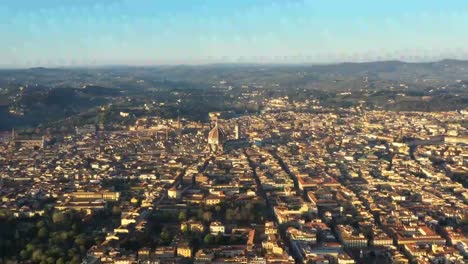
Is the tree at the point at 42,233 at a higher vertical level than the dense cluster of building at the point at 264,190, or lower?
higher

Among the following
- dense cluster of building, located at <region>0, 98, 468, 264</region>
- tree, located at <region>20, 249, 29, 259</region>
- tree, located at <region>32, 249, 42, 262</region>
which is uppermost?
tree, located at <region>32, 249, 42, 262</region>

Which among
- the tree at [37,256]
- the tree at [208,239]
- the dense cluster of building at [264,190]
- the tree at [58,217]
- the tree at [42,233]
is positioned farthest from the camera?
the tree at [58,217]

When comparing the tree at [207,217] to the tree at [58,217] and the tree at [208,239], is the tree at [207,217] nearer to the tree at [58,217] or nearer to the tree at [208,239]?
the tree at [208,239]

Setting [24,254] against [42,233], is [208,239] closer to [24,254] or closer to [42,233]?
[42,233]

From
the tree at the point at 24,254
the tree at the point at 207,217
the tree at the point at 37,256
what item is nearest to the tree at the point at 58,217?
the tree at the point at 24,254

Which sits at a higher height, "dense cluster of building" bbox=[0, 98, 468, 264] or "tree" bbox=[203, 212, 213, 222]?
"tree" bbox=[203, 212, 213, 222]

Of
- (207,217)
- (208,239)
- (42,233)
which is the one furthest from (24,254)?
(207,217)

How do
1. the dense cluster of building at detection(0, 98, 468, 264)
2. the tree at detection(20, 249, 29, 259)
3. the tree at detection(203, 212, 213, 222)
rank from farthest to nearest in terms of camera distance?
the tree at detection(203, 212, 213, 222)
the dense cluster of building at detection(0, 98, 468, 264)
the tree at detection(20, 249, 29, 259)

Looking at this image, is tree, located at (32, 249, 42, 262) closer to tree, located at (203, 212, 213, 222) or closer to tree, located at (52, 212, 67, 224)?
tree, located at (52, 212, 67, 224)

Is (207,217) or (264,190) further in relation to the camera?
(264,190)

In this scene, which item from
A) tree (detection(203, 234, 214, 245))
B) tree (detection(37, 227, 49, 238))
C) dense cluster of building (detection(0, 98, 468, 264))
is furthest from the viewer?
tree (detection(37, 227, 49, 238))

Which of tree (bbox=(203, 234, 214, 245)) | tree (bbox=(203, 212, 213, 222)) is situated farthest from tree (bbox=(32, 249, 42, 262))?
tree (bbox=(203, 212, 213, 222))

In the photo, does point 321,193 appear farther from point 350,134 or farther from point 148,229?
point 350,134

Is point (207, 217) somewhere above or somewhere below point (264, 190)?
above
